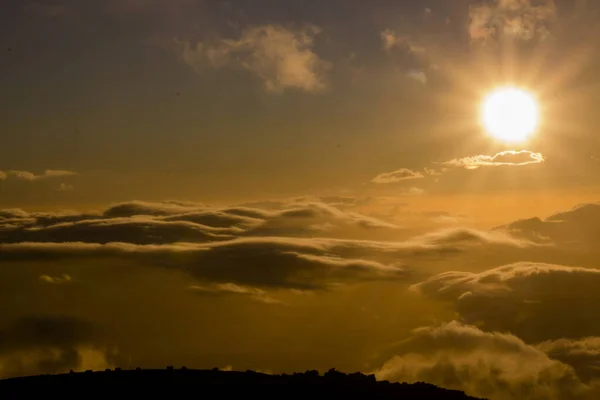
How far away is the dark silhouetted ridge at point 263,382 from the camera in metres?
96.2

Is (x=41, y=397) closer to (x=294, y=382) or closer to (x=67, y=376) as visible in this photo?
(x=67, y=376)

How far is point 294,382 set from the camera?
3930 inches

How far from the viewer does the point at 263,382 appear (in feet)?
330

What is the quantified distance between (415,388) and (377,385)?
5.66 metres

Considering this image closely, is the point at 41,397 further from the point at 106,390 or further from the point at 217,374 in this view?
the point at 217,374

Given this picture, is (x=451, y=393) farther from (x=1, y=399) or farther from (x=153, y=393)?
(x=1, y=399)

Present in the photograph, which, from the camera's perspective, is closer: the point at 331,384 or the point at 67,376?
the point at 331,384

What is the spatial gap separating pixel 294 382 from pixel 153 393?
2065 cm

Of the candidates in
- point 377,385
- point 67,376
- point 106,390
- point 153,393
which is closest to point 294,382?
point 377,385

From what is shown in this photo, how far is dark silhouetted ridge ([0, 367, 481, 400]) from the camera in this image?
96250mm

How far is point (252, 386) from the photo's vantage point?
99.2 m

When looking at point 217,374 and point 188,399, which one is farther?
point 217,374

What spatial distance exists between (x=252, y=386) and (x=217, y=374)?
7.21m

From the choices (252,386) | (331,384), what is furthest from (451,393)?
(252,386)
